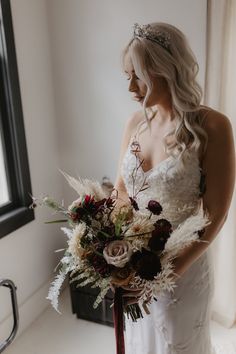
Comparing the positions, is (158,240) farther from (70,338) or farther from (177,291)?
(70,338)

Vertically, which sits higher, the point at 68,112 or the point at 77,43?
the point at 77,43

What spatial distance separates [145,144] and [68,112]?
119 centimetres

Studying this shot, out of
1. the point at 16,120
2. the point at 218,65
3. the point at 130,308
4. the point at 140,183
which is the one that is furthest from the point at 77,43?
the point at 130,308

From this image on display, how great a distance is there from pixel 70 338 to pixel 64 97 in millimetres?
1622

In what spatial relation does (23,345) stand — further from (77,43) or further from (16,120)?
(77,43)

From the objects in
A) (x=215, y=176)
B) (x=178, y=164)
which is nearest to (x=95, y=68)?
(x=178, y=164)

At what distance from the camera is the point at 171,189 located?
1273 mm

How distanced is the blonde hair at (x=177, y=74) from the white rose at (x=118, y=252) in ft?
1.42

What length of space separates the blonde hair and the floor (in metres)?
1.44

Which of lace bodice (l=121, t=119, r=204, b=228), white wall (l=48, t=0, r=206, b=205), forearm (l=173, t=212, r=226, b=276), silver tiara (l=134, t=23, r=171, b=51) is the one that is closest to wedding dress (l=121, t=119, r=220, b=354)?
lace bodice (l=121, t=119, r=204, b=228)

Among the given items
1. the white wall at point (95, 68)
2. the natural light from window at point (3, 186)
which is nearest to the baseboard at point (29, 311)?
the natural light from window at point (3, 186)

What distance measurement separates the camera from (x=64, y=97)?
244cm

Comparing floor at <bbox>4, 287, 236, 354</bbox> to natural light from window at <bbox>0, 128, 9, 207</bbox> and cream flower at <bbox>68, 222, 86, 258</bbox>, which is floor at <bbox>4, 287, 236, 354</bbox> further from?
cream flower at <bbox>68, 222, 86, 258</bbox>

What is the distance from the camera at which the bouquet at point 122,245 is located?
3.12 ft
